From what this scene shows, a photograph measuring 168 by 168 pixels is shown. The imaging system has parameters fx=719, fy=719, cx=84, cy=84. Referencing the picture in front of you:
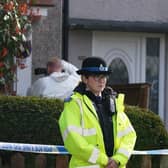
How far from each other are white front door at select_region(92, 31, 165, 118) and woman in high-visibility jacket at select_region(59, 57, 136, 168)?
706 centimetres

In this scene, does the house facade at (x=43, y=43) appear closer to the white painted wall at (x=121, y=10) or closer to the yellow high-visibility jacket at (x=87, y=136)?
the white painted wall at (x=121, y=10)

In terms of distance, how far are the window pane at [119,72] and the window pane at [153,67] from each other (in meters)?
0.52

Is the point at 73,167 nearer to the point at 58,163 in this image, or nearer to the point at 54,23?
the point at 58,163

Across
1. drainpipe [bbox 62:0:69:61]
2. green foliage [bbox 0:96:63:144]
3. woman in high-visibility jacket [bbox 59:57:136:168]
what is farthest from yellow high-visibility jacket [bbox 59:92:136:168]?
drainpipe [bbox 62:0:69:61]

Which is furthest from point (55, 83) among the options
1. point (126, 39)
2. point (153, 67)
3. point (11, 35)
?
point (153, 67)

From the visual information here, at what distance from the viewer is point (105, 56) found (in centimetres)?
1314

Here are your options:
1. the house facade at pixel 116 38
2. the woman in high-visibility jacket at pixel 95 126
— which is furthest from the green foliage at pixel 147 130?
the house facade at pixel 116 38

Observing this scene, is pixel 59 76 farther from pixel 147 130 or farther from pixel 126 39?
pixel 126 39

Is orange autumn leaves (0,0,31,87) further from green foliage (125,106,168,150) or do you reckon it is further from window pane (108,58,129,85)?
window pane (108,58,129,85)

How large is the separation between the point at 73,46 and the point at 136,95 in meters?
2.60

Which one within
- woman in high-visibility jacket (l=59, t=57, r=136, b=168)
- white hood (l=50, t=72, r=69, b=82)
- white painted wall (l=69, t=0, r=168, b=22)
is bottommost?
woman in high-visibility jacket (l=59, t=57, r=136, b=168)

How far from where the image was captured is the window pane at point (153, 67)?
13773 mm

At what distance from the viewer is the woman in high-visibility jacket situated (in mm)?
5547

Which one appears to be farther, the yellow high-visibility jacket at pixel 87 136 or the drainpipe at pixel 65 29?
the drainpipe at pixel 65 29
